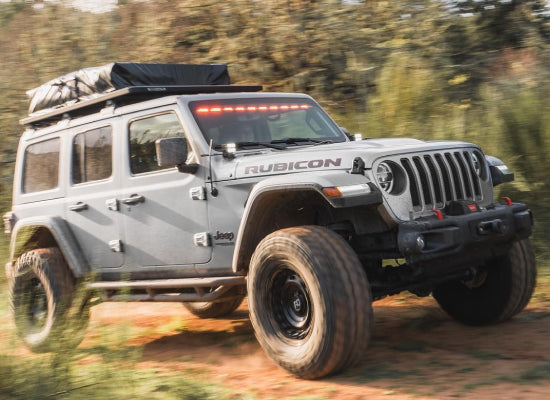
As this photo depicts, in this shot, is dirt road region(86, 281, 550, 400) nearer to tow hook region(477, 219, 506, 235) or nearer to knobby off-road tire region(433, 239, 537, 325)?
knobby off-road tire region(433, 239, 537, 325)

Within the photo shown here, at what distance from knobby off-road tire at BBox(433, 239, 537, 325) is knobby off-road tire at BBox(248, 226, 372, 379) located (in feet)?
5.07

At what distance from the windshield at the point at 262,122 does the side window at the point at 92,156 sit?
3.23 ft

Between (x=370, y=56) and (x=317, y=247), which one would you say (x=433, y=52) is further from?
(x=317, y=247)

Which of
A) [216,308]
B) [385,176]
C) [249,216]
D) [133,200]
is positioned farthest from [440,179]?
[216,308]

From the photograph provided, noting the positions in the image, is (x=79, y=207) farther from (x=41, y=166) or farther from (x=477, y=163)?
(x=477, y=163)

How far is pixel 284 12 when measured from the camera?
1166 cm

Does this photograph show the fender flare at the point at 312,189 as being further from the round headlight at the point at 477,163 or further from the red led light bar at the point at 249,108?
the round headlight at the point at 477,163

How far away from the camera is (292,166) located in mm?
4617

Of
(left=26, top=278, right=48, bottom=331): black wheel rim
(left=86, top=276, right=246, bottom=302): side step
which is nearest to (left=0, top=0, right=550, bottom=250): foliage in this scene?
(left=86, top=276, right=246, bottom=302): side step

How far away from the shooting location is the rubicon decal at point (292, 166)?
4469mm

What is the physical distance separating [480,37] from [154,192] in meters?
7.43

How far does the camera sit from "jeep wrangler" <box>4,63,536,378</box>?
4277mm

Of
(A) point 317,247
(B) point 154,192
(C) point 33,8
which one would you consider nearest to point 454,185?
(A) point 317,247

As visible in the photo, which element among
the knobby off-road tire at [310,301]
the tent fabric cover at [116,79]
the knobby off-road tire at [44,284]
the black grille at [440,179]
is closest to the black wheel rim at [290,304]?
the knobby off-road tire at [310,301]
